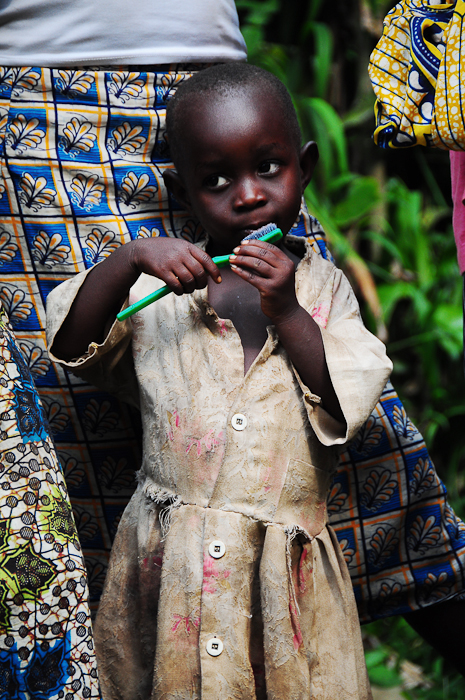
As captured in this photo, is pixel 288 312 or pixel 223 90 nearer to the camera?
pixel 288 312

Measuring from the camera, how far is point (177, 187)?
5.30ft

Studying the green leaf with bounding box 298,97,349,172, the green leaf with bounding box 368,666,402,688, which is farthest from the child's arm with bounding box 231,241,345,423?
the green leaf with bounding box 298,97,349,172

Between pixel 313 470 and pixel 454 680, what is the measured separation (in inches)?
51.1

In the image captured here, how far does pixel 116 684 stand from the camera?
4.83 feet

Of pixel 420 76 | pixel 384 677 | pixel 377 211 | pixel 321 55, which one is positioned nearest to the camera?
pixel 420 76

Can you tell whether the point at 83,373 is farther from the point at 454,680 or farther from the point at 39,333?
the point at 454,680

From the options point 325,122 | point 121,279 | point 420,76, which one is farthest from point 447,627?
point 325,122

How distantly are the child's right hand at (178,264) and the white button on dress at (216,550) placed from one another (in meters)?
0.44

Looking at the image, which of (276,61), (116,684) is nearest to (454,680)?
(116,684)

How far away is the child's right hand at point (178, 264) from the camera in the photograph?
137 centimetres

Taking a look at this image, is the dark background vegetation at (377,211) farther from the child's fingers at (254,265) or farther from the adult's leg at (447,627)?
the child's fingers at (254,265)

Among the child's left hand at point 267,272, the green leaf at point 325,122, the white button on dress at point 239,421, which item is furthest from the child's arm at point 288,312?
the green leaf at point 325,122

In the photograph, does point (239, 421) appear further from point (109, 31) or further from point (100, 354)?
point (109, 31)

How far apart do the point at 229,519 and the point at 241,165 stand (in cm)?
64
